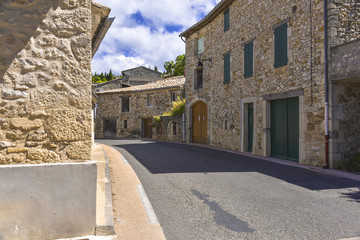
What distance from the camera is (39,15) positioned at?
131 inches

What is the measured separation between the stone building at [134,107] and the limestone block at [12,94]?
23168 millimetres

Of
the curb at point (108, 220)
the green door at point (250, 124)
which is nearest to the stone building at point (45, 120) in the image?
the curb at point (108, 220)

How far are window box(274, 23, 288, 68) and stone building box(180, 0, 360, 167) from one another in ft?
0.12

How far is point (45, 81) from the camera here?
3371mm

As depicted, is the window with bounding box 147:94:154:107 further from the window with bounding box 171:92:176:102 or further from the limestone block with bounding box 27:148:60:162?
the limestone block with bounding box 27:148:60:162

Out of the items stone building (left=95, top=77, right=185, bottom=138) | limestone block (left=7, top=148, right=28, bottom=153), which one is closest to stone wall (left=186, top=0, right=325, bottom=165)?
limestone block (left=7, top=148, right=28, bottom=153)

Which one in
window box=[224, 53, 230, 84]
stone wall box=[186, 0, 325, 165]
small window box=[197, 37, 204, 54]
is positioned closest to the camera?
stone wall box=[186, 0, 325, 165]

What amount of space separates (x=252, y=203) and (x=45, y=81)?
11.9 feet

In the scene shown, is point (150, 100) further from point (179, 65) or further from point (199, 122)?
point (199, 122)

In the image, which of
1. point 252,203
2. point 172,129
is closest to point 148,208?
point 252,203

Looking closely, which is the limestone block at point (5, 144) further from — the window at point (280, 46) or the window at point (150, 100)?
the window at point (150, 100)

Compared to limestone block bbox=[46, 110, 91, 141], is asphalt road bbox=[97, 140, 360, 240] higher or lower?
lower

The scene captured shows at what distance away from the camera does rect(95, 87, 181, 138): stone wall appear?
28.4 metres

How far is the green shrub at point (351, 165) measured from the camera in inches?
328
